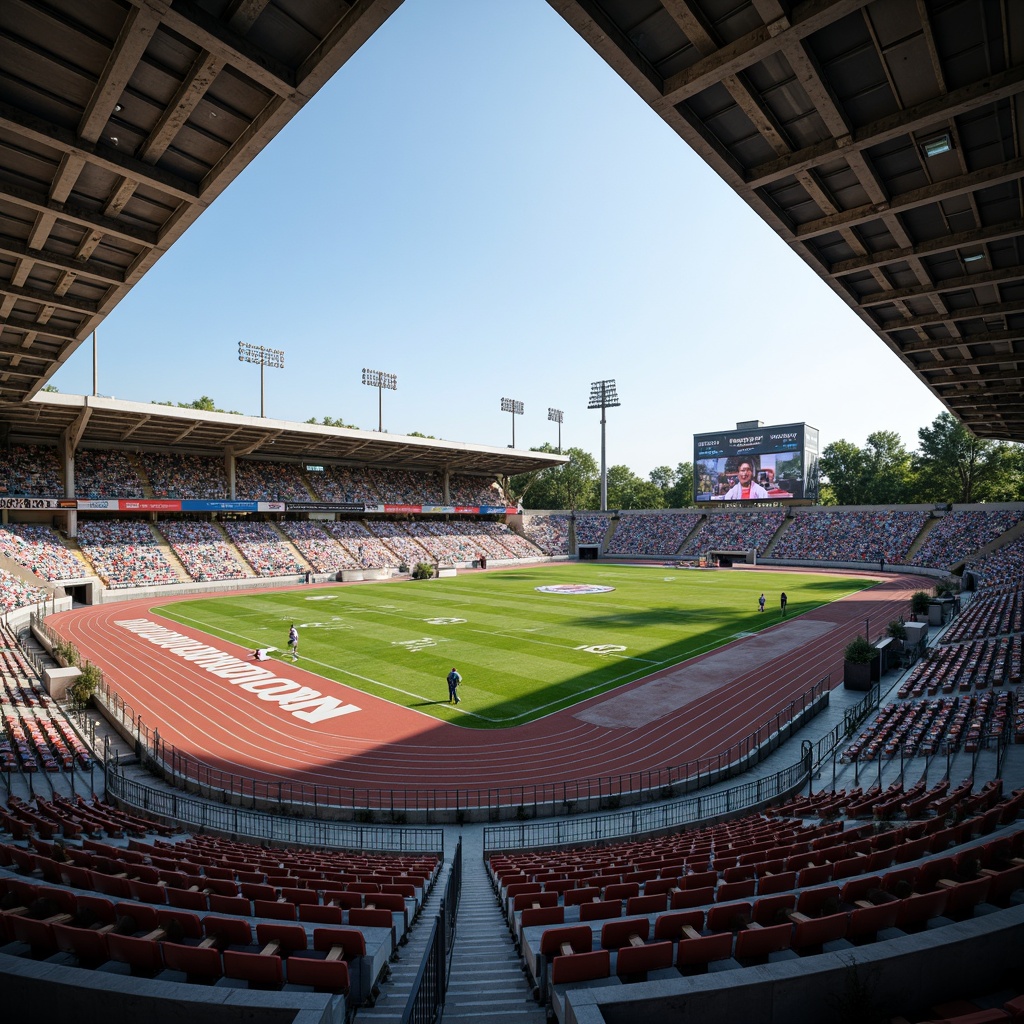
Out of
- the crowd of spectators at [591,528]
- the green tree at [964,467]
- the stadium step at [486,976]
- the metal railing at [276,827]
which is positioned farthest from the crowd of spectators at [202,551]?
the green tree at [964,467]

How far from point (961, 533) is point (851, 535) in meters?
10.2

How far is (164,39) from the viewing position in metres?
7.92

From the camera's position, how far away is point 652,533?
78062 millimetres

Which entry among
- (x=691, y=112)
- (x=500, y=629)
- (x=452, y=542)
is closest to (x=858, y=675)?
(x=500, y=629)

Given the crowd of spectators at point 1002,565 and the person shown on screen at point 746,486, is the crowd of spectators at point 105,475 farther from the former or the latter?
the crowd of spectators at point 1002,565

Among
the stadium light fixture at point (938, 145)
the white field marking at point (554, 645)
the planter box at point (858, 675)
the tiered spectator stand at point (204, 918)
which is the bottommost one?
the white field marking at point (554, 645)

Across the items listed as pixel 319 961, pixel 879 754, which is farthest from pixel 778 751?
pixel 319 961

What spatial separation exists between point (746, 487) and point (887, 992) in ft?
225

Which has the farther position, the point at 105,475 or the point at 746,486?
the point at 746,486

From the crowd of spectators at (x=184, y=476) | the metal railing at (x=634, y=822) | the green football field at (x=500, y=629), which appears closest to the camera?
the metal railing at (x=634, y=822)

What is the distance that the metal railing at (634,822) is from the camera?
485 inches

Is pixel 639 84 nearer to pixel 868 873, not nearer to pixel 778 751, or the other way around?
pixel 868 873

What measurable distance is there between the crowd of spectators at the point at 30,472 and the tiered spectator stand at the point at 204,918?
1798 inches

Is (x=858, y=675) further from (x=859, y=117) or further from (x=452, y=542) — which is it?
(x=452, y=542)
